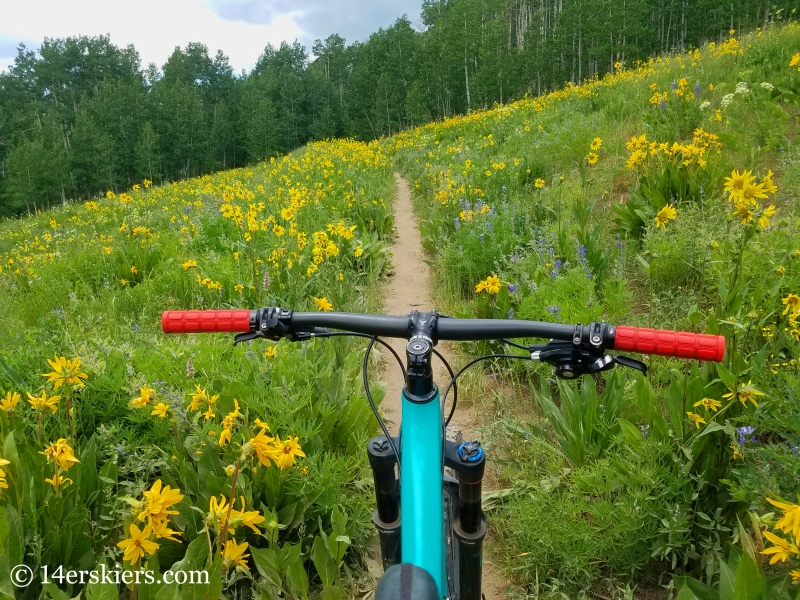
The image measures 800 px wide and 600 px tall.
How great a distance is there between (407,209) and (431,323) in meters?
8.50

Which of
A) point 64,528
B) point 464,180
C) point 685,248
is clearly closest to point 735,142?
point 685,248

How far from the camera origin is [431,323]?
41.1 inches

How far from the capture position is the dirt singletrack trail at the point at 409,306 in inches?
80.5

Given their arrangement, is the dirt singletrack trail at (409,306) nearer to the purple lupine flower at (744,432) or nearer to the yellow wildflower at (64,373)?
the purple lupine flower at (744,432)

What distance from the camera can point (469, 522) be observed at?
125 cm

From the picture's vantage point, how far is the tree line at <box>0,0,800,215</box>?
34.3m

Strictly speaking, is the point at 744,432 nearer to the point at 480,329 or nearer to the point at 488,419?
the point at 480,329

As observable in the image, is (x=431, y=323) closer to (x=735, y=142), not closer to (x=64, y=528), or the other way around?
(x=64, y=528)

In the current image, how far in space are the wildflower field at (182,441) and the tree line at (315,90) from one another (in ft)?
94.4

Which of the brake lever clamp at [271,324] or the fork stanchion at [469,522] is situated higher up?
the brake lever clamp at [271,324]

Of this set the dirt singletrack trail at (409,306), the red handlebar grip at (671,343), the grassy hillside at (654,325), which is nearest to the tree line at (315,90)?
the dirt singletrack trail at (409,306)

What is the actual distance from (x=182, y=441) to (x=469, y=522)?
153cm

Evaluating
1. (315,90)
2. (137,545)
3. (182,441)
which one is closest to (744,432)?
(137,545)

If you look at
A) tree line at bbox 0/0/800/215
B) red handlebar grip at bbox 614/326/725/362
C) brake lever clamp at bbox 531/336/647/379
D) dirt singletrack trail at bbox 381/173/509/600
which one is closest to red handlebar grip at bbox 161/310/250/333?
brake lever clamp at bbox 531/336/647/379
